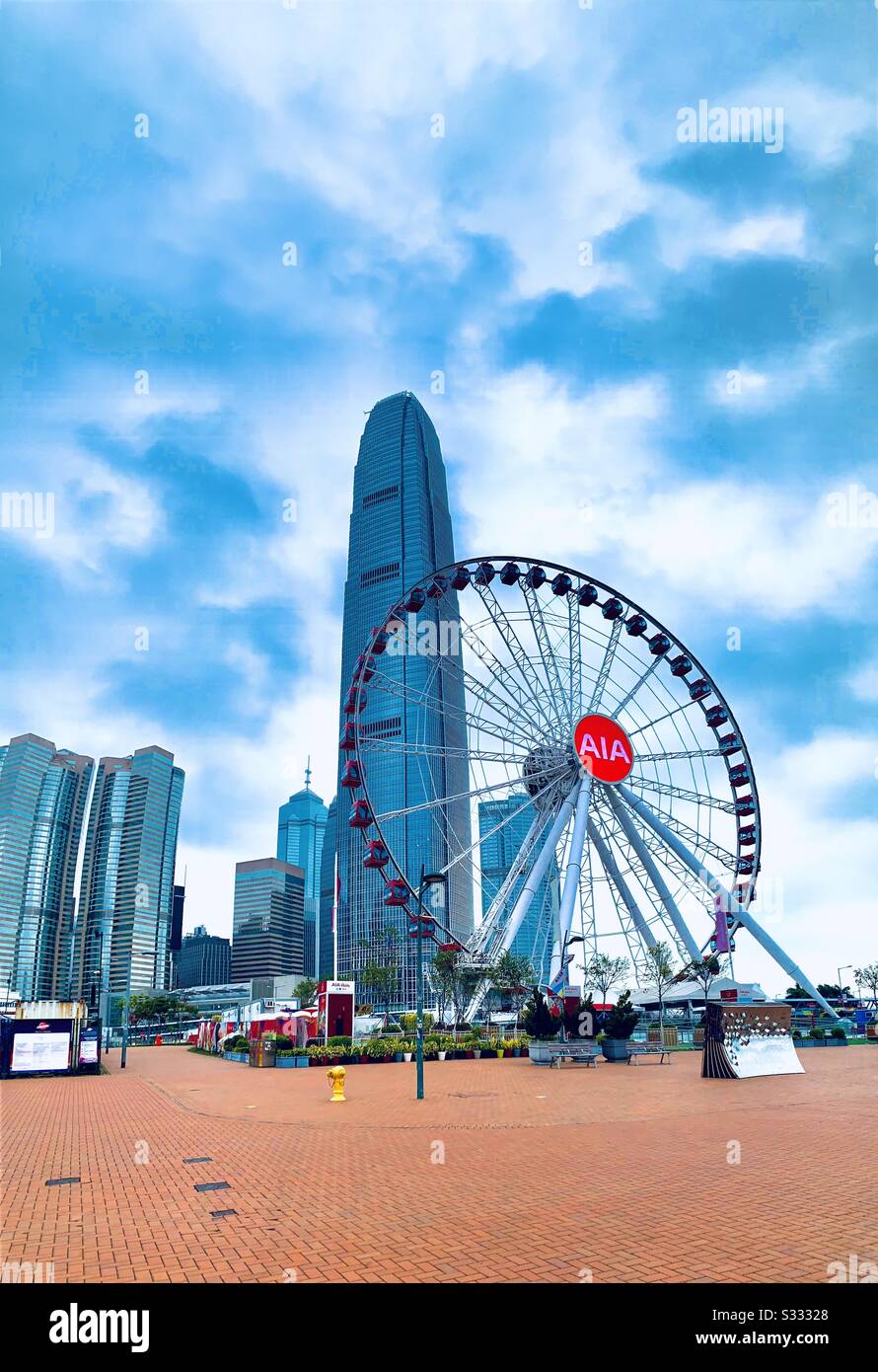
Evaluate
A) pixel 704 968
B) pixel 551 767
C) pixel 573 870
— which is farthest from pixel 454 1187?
pixel 704 968

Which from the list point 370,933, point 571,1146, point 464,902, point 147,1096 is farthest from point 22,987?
point 571,1146

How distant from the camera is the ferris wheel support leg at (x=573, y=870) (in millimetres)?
39781

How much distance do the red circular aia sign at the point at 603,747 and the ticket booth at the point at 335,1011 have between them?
54.8ft

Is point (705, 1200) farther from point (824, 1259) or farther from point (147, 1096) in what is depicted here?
point (147, 1096)

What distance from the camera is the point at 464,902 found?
6727 inches

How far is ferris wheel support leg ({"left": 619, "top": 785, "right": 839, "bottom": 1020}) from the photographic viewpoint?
46188 mm

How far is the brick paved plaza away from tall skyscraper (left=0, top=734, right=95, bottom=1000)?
16969cm

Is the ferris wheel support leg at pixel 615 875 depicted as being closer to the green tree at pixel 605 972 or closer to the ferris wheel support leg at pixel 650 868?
the ferris wheel support leg at pixel 650 868

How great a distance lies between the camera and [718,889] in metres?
47.2

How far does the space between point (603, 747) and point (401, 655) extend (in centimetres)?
10385

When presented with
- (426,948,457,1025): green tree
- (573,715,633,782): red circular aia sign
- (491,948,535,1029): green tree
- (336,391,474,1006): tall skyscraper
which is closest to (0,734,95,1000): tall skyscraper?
(336,391,474,1006): tall skyscraper

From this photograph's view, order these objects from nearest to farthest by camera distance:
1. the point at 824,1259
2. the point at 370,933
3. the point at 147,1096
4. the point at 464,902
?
the point at 824,1259 < the point at 147,1096 < the point at 370,933 < the point at 464,902

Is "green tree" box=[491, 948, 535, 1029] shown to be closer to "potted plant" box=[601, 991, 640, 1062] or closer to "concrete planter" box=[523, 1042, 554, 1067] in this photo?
"potted plant" box=[601, 991, 640, 1062]
